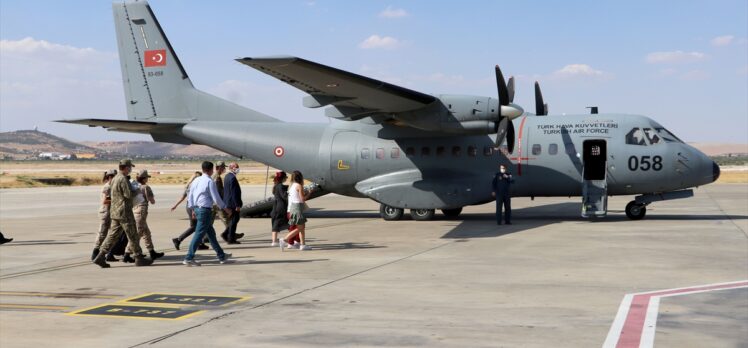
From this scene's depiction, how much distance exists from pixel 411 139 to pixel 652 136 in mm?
7540

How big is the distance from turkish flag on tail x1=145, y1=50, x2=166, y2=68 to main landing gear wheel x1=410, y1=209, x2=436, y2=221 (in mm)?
10900

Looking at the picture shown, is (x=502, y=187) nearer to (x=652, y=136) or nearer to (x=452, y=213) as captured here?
(x=452, y=213)

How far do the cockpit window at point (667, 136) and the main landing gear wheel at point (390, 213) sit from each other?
8558 mm

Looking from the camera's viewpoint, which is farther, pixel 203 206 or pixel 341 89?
pixel 341 89

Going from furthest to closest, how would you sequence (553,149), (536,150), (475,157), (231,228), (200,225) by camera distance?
(475,157), (536,150), (553,149), (231,228), (200,225)

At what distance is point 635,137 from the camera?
22031 millimetres

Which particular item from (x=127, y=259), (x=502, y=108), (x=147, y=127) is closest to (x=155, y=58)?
(x=147, y=127)

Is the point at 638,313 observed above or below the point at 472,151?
below

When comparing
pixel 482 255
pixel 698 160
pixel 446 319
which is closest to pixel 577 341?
pixel 446 319

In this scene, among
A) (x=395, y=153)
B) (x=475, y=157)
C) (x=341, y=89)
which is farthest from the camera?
(x=395, y=153)

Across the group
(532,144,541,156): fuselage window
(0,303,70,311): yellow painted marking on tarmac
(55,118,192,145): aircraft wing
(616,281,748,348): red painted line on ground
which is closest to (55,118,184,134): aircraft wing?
(55,118,192,145): aircraft wing

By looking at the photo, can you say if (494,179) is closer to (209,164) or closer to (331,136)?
(331,136)

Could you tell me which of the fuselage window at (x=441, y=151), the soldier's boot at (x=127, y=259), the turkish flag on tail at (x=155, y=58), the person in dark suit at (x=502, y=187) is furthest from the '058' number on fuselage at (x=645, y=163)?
the turkish flag on tail at (x=155, y=58)

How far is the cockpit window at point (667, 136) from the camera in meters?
22.0
